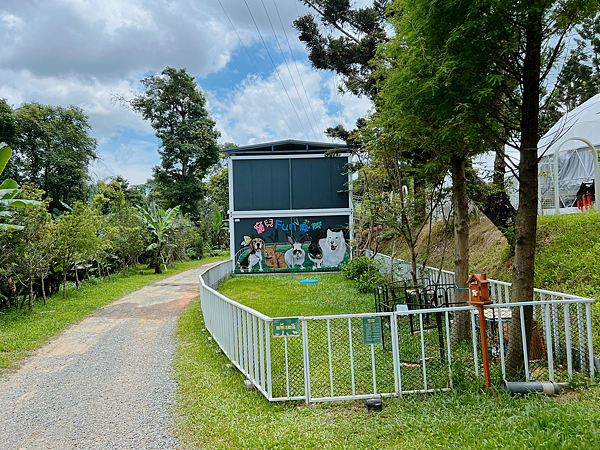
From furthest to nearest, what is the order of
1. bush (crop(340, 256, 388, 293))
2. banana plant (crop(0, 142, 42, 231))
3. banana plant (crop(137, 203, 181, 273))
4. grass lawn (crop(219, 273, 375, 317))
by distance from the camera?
banana plant (crop(137, 203, 181, 273))
bush (crop(340, 256, 388, 293))
grass lawn (crop(219, 273, 375, 317))
banana plant (crop(0, 142, 42, 231))

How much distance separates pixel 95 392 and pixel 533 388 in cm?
584

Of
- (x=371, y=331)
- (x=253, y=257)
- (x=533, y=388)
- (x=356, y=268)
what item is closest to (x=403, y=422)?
(x=371, y=331)

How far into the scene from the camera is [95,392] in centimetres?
571

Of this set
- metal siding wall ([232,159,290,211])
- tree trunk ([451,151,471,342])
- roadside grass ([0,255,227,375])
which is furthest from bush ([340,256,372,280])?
roadside grass ([0,255,227,375])

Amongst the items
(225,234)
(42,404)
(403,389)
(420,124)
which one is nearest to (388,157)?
(420,124)

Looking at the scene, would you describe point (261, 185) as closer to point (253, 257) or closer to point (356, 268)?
point (253, 257)

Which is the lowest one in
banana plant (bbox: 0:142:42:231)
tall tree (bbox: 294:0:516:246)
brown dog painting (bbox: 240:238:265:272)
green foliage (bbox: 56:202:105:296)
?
brown dog painting (bbox: 240:238:265:272)

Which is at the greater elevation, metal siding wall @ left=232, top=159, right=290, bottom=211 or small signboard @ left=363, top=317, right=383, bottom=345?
metal siding wall @ left=232, top=159, right=290, bottom=211

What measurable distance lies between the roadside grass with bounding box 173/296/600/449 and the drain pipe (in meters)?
0.08

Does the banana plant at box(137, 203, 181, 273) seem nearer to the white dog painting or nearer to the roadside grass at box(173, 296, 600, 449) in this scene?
the white dog painting

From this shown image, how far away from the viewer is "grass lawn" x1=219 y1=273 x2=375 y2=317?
33.1 ft

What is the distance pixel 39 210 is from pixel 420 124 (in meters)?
11.6

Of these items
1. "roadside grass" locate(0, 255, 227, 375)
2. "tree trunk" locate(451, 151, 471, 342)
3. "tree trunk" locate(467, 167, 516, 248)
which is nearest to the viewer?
"tree trunk" locate(451, 151, 471, 342)

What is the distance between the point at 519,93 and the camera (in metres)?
4.88
